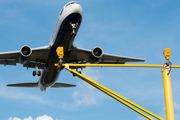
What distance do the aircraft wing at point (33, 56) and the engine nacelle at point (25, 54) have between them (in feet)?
4.61

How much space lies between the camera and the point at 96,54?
27172 mm

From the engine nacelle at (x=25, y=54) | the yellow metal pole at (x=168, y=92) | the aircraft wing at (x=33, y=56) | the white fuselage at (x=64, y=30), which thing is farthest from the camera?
the aircraft wing at (x=33, y=56)

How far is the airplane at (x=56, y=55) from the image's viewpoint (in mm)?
22891

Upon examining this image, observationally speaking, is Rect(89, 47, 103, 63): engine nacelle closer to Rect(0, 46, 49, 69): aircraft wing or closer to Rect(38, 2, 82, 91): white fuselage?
Rect(38, 2, 82, 91): white fuselage

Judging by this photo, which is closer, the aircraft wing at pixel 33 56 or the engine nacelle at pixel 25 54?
the engine nacelle at pixel 25 54

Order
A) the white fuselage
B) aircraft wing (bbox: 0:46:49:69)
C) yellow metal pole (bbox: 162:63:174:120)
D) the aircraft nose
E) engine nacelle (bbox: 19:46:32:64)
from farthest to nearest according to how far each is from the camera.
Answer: aircraft wing (bbox: 0:46:49:69) < engine nacelle (bbox: 19:46:32:64) < the white fuselage < the aircraft nose < yellow metal pole (bbox: 162:63:174:120)

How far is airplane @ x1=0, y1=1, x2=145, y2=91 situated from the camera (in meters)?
22.9

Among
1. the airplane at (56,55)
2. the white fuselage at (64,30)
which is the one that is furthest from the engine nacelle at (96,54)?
the white fuselage at (64,30)

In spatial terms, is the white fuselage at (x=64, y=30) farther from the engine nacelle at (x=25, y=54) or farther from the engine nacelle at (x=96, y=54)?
the engine nacelle at (x=96, y=54)

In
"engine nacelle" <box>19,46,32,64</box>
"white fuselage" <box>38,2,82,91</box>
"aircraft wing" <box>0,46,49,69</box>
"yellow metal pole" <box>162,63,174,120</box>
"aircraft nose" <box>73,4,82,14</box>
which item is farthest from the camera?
"aircraft wing" <box>0,46,49,69</box>

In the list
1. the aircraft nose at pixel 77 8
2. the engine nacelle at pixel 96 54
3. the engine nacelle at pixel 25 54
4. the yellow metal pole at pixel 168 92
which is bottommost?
the yellow metal pole at pixel 168 92

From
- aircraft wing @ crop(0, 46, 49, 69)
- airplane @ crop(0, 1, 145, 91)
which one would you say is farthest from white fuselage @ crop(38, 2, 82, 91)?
aircraft wing @ crop(0, 46, 49, 69)

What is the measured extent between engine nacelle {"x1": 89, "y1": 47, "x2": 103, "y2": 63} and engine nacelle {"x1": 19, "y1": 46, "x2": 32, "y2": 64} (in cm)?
687

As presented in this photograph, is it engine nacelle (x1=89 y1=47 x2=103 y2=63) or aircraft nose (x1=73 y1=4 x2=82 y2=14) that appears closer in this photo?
aircraft nose (x1=73 y1=4 x2=82 y2=14)
